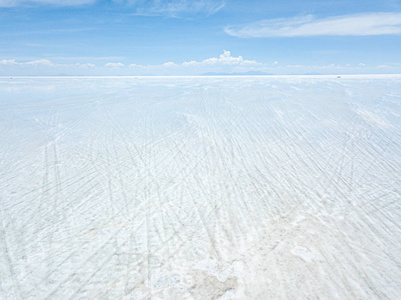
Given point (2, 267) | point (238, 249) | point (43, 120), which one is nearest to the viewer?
point (2, 267)

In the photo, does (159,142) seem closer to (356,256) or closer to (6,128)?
(356,256)

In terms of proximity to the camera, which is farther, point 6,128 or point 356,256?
point 6,128

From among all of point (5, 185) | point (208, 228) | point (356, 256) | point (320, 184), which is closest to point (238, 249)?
point (208, 228)

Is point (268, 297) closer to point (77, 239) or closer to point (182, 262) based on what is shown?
point (182, 262)

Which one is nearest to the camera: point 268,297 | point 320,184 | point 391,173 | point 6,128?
point 268,297

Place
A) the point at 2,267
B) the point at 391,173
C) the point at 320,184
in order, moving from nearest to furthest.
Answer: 1. the point at 2,267
2. the point at 320,184
3. the point at 391,173

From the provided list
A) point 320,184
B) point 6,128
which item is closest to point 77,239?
point 320,184
